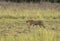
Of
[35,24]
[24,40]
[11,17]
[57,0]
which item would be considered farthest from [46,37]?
[57,0]

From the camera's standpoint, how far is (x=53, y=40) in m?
6.32

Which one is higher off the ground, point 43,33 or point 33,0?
point 43,33

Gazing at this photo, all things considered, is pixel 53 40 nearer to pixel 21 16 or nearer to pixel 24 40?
pixel 24 40

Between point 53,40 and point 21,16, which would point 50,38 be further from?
point 21,16

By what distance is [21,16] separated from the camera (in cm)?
1728

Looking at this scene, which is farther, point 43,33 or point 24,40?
point 43,33

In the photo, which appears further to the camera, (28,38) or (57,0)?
(57,0)

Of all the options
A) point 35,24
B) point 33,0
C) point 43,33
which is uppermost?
point 43,33

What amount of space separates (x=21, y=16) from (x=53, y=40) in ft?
36.3

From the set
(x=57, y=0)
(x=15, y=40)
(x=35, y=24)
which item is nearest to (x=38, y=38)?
(x=15, y=40)

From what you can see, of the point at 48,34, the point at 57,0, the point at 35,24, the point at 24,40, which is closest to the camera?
the point at 24,40

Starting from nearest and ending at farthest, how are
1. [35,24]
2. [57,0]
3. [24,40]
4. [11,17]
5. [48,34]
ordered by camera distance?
[24,40] < [48,34] < [35,24] < [11,17] < [57,0]

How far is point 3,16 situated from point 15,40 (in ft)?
35.9

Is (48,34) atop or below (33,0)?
atop
